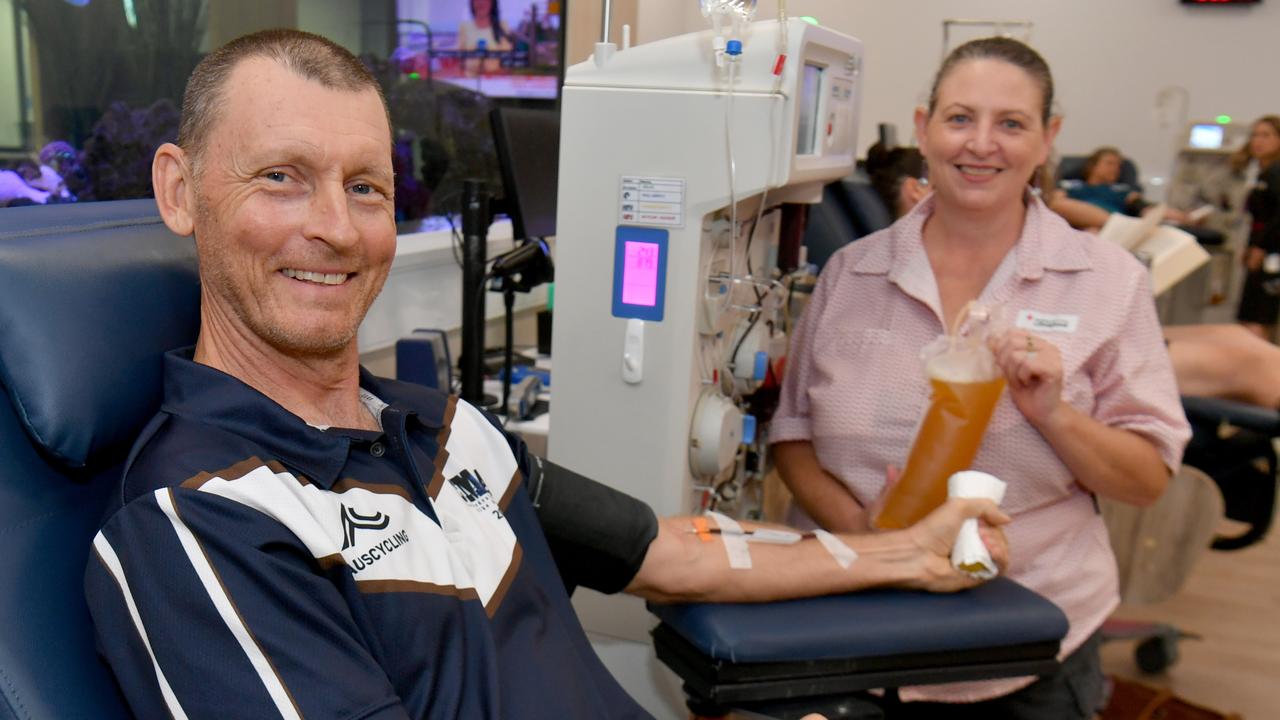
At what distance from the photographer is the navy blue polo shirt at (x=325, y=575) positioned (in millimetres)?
862

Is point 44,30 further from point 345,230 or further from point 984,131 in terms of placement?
point 984,131

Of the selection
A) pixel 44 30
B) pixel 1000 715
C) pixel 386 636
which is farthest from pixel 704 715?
pixel 44 30

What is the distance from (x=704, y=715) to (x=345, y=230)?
0.72m

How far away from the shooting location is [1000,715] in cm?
167

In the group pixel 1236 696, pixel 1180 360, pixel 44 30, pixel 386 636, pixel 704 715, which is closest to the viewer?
pixel 386 636

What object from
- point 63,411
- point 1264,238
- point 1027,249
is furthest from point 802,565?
point 1264,238

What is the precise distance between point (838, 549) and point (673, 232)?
568mm

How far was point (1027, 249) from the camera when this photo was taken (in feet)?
5.82

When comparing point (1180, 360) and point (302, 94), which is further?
point (1180, 360)

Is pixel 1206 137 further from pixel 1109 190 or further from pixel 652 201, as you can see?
pixel 652 201

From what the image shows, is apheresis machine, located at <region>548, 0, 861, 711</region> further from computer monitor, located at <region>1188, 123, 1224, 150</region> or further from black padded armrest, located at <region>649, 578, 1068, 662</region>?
computer monitor, located at <region>1188, 123, 1224, 150</region>

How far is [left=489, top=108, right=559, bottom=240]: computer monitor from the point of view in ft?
7.57

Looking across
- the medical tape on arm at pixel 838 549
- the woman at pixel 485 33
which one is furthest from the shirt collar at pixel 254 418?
the woman at pixel 485 33

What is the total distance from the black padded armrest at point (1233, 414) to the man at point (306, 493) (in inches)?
77.6
